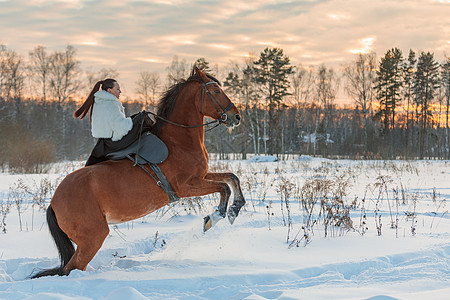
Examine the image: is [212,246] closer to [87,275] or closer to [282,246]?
[282,246]

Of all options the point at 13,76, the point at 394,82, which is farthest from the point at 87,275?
the point at 394,82

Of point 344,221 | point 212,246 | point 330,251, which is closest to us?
point 330,251

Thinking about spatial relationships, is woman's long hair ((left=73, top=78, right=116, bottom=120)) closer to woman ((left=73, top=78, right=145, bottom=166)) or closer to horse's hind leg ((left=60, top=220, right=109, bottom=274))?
woman ((left=73, top=78, right=145, bottom=166))

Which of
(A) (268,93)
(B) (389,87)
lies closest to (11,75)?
(A) (268,93)

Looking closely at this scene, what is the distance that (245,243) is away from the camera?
216 inches

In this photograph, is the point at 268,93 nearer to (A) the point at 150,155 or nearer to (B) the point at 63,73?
(B) the point at 63,73

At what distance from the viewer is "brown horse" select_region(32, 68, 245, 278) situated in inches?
160

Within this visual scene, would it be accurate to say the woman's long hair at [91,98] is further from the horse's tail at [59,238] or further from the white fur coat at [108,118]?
the horse's tail at [59,238]

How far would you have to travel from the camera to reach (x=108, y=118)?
427 cm

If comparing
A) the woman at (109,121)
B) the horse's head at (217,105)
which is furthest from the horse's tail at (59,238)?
the horse's head at (217,105)

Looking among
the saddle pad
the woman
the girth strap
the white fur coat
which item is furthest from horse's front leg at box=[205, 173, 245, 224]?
the white fur coat

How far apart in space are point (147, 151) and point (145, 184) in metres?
0.38

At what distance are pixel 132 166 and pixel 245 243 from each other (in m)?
2.18

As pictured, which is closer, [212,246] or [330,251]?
[330,251]
